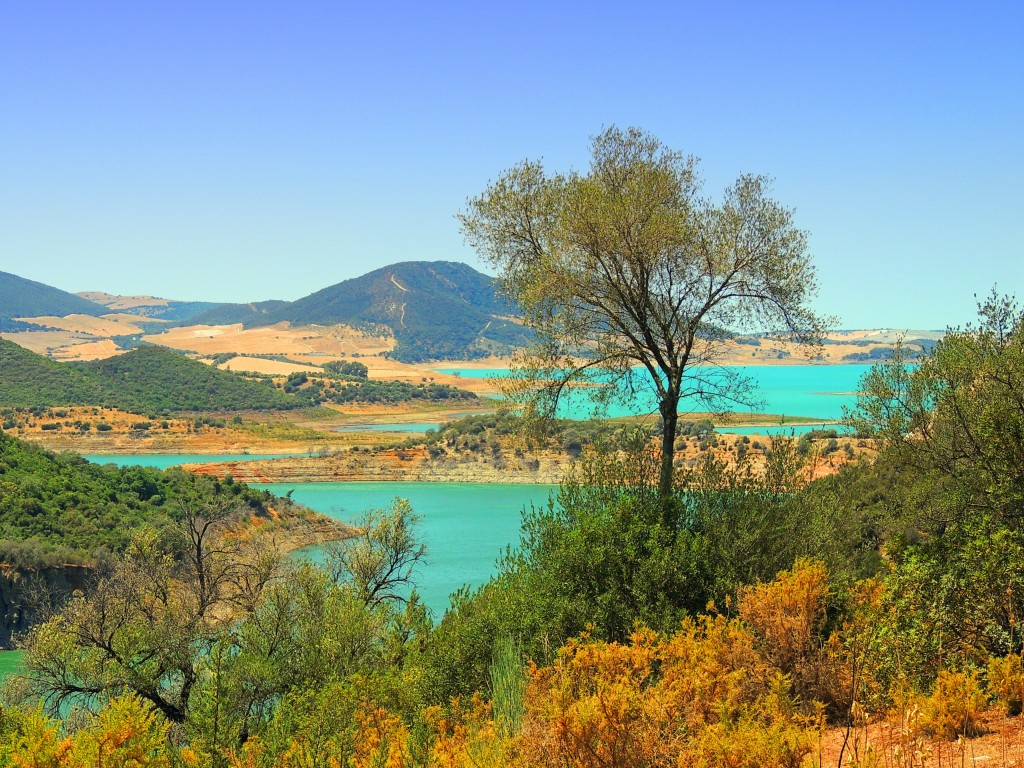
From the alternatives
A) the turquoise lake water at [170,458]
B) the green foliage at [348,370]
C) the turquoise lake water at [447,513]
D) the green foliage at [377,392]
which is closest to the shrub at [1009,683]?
the turquoise lake water at [447,513]

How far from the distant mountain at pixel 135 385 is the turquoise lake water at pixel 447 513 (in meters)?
39.2

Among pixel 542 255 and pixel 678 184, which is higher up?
pixel 678 184

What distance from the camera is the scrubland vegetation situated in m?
6.15

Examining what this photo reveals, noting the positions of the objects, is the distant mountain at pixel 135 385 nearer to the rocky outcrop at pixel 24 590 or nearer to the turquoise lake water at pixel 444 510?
the turquoise lake water at pixel 444 510

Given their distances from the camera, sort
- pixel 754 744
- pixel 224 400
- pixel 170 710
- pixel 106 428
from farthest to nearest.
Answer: pixel 224 400
pixel 106 428
pixel 170 710
pixel 754 744

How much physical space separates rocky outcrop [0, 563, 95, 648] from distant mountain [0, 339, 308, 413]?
6565 centimetres

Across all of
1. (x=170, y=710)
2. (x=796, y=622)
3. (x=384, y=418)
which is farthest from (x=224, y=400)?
(x=796, y=622)

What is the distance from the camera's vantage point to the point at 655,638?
915 centimetres

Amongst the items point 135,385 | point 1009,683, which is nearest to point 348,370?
point 135,385

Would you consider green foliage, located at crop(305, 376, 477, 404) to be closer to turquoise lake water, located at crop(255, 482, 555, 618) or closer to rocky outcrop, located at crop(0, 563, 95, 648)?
turquoise lake water, located at crop(255, 482, 555, 618)

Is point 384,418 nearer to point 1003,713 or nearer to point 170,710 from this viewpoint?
point 170,710

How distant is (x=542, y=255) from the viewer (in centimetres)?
1227

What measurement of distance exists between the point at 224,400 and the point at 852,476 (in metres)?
99.0

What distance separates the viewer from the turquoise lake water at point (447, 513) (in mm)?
37250
